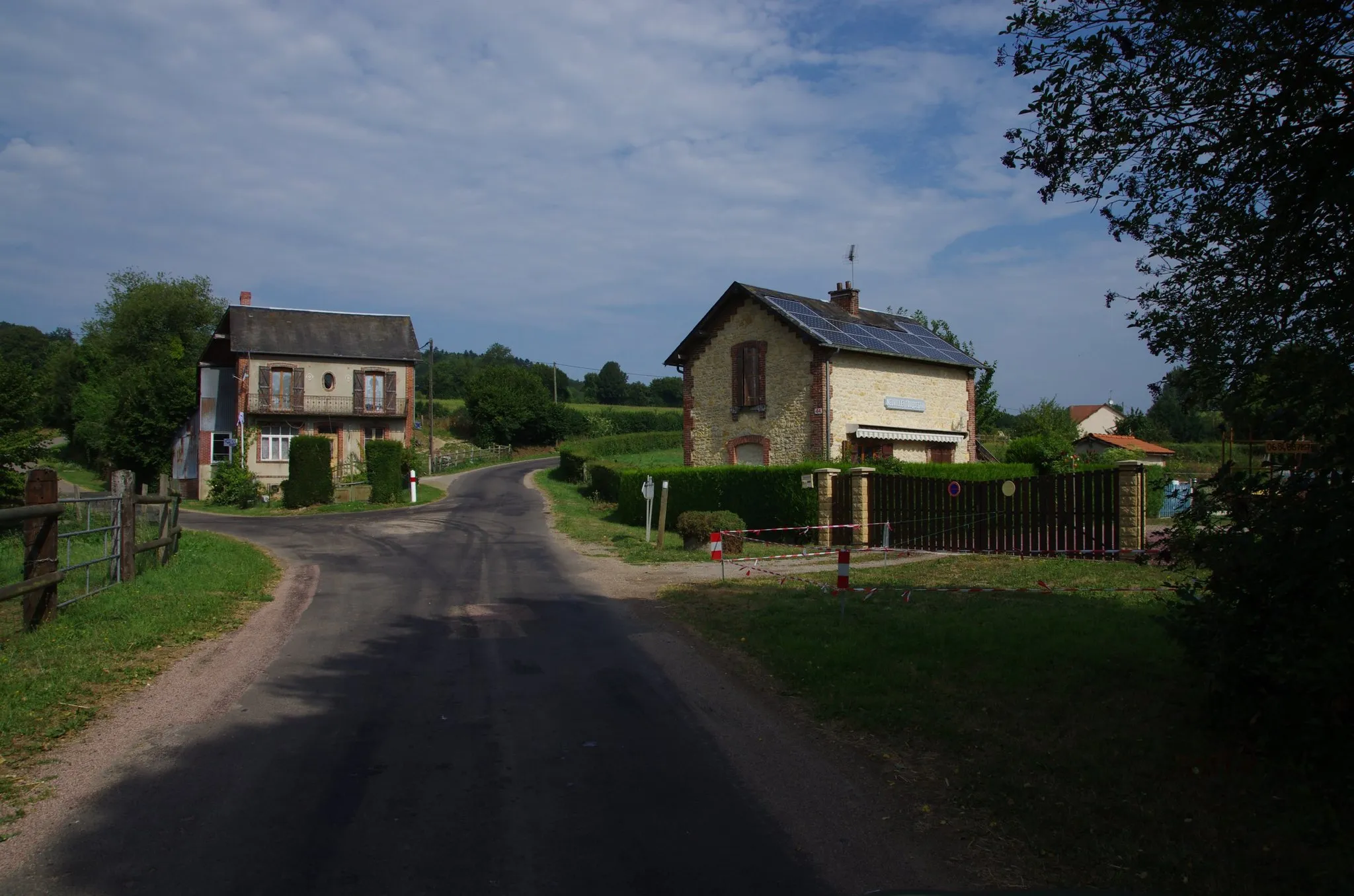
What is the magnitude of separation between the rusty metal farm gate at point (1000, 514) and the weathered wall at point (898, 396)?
729 cm

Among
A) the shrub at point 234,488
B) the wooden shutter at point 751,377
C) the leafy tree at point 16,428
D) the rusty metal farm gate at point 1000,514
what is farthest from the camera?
the shrub at point 234,488

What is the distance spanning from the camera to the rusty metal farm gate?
16.3 meters

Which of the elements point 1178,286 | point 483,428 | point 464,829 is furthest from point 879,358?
point 483,428

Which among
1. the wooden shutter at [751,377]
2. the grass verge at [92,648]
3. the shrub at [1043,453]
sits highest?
the wooden shutter at [751,377]

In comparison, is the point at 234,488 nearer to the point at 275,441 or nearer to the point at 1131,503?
the point at 275,441

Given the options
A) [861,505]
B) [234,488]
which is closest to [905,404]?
[861,505]

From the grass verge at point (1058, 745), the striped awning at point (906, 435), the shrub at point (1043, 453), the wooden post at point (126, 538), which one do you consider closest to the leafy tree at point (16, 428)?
the wooden post at point (126, 538)

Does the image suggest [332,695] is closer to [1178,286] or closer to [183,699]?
[183,699]

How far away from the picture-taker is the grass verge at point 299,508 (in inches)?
1230

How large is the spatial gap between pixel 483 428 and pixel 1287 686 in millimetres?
65197

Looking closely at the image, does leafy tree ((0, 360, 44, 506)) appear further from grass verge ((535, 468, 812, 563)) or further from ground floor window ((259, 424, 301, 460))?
ground floor window ((259, 424, 301, 460))

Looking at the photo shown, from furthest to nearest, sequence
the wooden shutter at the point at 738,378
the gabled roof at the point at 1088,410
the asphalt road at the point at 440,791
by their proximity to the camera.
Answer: the gabled roof at the point at 1088,410
the wooden shutter at the point at 738,378
the asphalt road at the point at 440,791

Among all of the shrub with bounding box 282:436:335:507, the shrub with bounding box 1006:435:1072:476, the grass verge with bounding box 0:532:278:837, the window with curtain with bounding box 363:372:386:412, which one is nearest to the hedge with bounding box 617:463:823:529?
the shrub with bounding box 1006:435:1072:476

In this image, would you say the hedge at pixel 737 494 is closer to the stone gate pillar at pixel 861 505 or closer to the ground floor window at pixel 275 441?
the stone gate pillar at pixel 861 505
